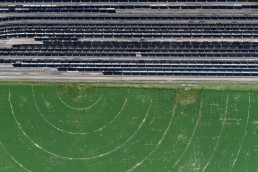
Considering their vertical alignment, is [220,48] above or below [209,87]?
above

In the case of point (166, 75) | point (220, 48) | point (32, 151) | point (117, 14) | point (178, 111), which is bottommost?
point (32, 151)

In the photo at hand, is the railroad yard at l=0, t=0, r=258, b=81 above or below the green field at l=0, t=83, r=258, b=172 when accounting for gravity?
above

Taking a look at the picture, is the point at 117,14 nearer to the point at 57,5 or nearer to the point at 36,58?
the point at 57,5

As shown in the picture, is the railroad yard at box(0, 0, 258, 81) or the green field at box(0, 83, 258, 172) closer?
the railroad yard at box(0, 0, 258, 81)

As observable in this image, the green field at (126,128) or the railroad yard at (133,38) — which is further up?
the railroad yard at (133,38)

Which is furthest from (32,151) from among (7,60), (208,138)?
(208,138)

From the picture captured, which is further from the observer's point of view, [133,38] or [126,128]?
[126,128]

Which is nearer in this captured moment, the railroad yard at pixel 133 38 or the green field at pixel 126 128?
the railroad yard at pixel 133 38

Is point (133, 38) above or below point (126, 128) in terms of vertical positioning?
above
